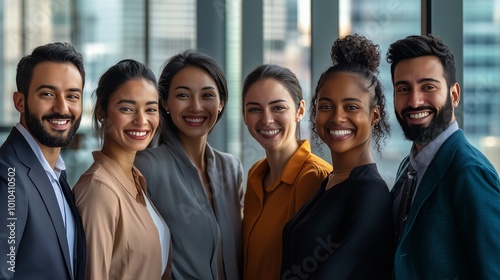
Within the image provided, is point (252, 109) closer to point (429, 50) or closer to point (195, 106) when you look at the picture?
point (195, 106)

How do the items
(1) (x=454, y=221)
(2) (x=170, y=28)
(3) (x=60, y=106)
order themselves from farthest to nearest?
(2) (x=170, y=28)
(3) (x=60, y=106)
(1) (x=454, y=221)

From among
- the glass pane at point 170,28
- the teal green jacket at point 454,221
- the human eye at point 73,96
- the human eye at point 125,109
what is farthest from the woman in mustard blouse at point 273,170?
the glass pane at point 170,28

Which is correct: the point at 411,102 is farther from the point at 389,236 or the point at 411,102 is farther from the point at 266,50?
the point at 266,50

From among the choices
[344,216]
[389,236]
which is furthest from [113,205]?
[389,236]

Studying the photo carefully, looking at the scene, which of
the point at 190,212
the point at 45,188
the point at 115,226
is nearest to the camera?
the point at 45,188

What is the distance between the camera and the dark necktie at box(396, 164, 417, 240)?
1.97m

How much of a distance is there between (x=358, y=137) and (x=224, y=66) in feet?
5.44

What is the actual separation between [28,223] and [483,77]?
6.23 feet

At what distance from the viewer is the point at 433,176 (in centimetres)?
186

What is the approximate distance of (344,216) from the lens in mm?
2068

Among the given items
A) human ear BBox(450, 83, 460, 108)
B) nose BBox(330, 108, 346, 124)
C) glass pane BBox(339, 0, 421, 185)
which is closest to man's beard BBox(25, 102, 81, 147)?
nose BBox(330, 108, 346, 124)

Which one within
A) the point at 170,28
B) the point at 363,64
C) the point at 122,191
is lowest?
the point at 122,191

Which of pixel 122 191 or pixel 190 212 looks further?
pixel 190 212

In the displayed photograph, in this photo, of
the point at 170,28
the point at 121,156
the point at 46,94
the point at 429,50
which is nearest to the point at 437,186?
the point at 429,50
